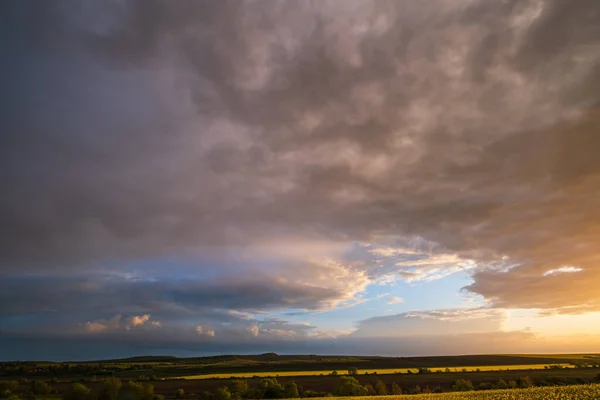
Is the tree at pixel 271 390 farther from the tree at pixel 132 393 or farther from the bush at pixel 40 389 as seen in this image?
the bush at pixel 40 389

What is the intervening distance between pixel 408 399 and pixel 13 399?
9789 cm

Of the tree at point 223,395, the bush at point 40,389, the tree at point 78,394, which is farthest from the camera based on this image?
the bush at point 40,389

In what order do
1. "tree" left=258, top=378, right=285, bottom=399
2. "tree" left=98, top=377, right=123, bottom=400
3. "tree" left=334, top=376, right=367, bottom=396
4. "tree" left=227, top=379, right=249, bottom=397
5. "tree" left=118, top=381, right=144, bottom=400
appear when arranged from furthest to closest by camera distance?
"tree" left=258, top=378, right=285, bottom=399 < "tree" left=227, top=379, right=249, bottom=397 < "tree" left=334, top=376, right=367, bottom=396 < "tree" left=118, top=381, right=144, bottom=400 < "tree" left=98, top=377, right=123, bottom=400

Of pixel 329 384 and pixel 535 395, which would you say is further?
pixel 329 384

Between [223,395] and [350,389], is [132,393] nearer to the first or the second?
[223,395]

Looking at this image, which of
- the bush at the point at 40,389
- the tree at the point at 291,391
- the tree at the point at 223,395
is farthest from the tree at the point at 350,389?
the bush at the point at 40,389

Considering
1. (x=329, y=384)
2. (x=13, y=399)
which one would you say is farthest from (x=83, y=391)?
(x=329, y=384)

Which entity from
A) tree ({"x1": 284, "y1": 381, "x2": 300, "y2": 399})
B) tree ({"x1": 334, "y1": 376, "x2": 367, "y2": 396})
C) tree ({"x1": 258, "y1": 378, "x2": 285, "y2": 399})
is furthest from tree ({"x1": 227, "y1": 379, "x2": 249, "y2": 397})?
tree ({"x1": 334, "y1": 376, "x2": 367, "y2": 396})

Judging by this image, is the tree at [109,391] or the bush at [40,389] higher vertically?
the tree at [109,391]

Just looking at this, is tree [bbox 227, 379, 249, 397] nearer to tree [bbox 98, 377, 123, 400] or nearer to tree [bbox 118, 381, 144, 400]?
tree [bbox 118, 381, 144, 400]

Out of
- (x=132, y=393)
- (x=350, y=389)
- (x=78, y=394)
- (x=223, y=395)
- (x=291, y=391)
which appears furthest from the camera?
(x=291, y=391)

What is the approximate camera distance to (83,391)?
349 feet

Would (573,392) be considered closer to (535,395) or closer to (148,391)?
(535,395)

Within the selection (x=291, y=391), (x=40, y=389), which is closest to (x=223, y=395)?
(x=291, y=391)
